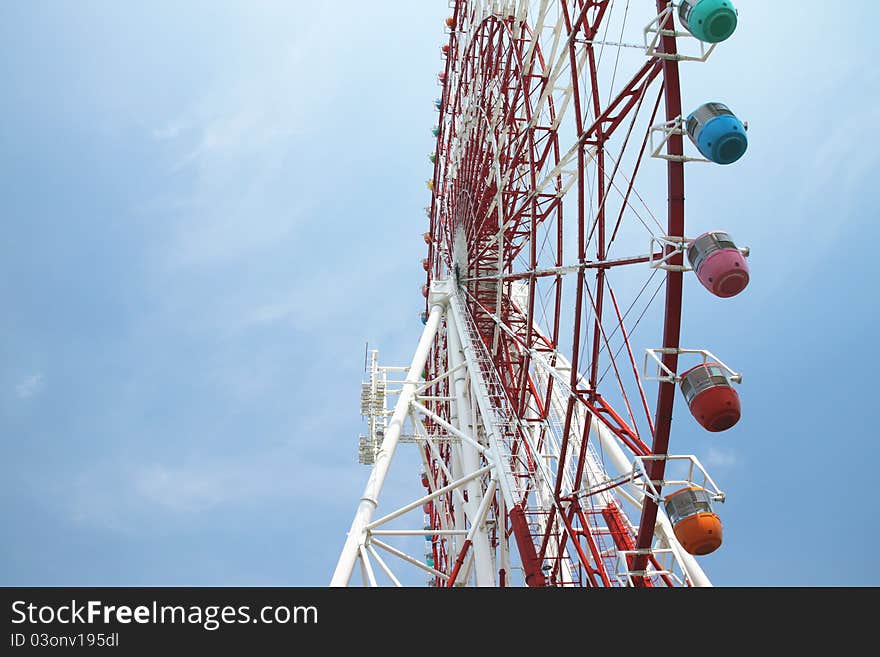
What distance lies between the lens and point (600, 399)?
1169cm

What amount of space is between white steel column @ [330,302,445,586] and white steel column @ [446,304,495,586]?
0.85 metres

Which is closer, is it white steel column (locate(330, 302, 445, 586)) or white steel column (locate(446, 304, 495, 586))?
white steel column (locate(330, 302, 445, 586))

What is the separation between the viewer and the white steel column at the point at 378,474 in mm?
12750

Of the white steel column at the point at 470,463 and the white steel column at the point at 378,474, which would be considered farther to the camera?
the white steel column at the point at 470,463

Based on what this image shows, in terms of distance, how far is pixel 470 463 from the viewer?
607 inches

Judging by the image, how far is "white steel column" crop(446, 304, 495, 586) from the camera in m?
13.5

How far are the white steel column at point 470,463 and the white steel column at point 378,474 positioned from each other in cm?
85

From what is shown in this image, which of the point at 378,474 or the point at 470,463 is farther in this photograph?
the point at 470,463

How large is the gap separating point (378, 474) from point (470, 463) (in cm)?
236

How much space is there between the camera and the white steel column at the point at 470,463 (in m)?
13.5

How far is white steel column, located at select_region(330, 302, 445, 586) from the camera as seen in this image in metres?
12.8
